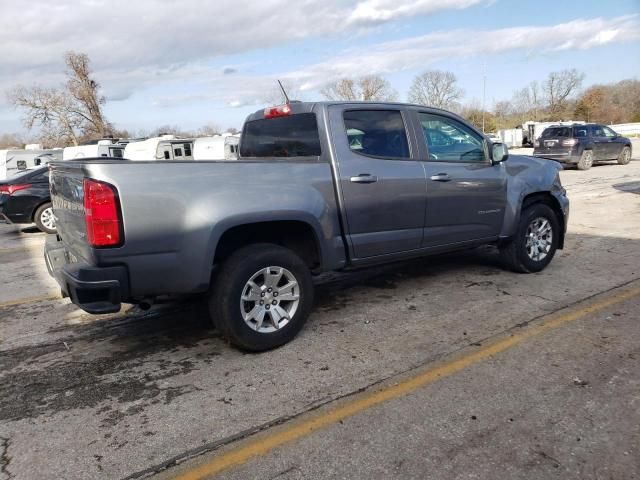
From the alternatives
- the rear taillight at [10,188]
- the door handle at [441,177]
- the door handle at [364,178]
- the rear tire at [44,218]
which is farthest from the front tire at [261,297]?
the rear taillight at [10,188]

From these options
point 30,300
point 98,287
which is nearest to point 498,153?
point 98,287

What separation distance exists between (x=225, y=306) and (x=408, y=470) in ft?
5.60

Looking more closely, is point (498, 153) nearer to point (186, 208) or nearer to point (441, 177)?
point (441, 177)

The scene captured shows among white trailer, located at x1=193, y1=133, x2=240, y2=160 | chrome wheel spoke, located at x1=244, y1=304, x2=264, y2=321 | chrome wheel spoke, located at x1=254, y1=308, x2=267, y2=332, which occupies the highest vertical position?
white trailer, located at x1=193, y1=133, x2=240, y2=160

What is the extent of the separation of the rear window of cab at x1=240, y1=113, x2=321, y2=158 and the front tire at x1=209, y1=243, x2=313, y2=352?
38.4 inches

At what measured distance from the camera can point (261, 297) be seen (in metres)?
3.82

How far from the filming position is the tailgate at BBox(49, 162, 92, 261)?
338 centimetres

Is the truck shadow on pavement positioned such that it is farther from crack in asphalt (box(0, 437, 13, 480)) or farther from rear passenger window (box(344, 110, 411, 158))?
crack in asphalt (box(0, 437, 13, 480))

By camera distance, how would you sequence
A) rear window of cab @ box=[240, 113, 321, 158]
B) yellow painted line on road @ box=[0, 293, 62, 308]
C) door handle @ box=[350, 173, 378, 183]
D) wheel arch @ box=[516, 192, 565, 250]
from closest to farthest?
door handle @ box=[350, 173, 378, 183] → rear window of cab @ box=[240, 113, 321, 158] → yellow painted line on road @ box=[0, 293, 62, 308] → wheel arch @ box=[516, 192, 565, 250]

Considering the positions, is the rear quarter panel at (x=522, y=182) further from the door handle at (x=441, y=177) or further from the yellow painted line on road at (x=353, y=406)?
the yellow painted line on road at (x=353, y=406)

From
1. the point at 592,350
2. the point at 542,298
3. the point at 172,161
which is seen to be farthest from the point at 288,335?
the point at 542,298

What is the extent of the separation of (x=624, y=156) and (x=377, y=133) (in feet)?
66.6

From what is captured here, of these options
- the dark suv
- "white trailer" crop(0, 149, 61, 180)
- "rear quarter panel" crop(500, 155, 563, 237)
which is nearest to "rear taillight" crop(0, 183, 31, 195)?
"white trailer" crop(0, 149, 61, 180)

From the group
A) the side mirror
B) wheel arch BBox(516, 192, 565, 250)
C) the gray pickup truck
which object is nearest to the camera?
the gray pickup truck
